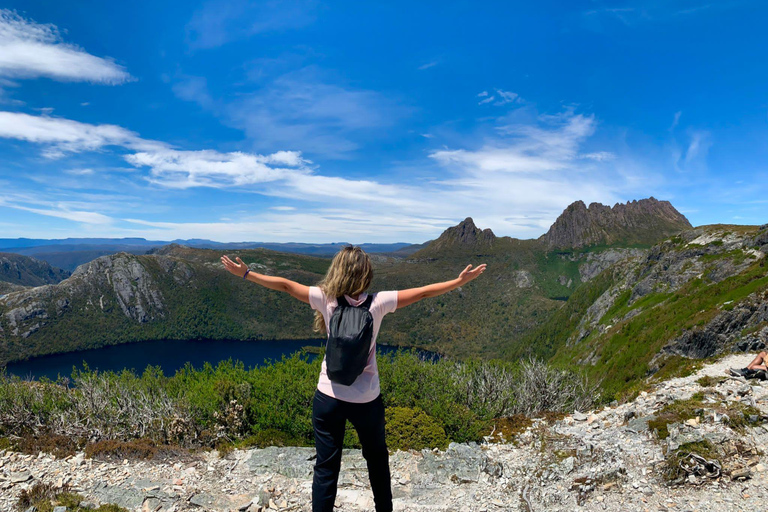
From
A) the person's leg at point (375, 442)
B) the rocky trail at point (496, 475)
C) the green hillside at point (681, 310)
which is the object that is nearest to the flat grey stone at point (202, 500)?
the rocky trail at point (496, 475)

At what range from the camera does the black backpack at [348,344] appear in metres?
3.74

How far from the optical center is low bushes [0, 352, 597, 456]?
9625 mm

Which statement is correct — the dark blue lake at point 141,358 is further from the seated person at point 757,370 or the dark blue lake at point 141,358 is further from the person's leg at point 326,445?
the person's leg at point 326,445

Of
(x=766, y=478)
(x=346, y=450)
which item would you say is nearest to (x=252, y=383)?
(x=346, y=450)

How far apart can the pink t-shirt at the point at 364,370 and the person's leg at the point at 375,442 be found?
13cm

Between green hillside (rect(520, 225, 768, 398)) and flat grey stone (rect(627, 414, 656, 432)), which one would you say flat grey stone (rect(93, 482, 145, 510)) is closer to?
flat grey stone (rect(627, 414, 656, 432))

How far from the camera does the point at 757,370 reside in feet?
36.3

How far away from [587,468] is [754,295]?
162ft

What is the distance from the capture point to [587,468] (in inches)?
290

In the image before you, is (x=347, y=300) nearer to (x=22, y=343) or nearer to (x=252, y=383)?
(x=252, y=383)

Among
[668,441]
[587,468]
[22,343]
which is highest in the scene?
[668,441]

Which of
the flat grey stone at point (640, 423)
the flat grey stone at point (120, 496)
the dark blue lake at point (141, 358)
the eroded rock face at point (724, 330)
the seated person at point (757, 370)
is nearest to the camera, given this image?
the flat grey stone at point (120, 496)

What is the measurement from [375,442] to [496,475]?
473 centimetres

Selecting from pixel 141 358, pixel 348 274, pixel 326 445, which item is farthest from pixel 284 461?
pixel 141 358
